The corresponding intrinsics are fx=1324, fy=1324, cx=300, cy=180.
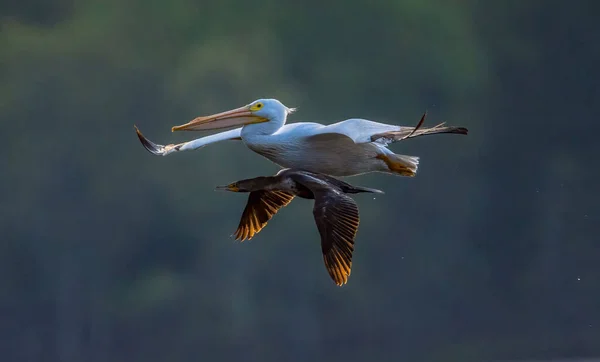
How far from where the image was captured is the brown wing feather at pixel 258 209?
19.6 ft

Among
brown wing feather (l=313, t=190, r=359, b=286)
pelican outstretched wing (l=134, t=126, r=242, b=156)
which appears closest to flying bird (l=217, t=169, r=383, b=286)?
brown wing feather (l=313, t=190, r=359, b=286)

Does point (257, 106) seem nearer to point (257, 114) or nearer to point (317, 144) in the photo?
point (257, 114)

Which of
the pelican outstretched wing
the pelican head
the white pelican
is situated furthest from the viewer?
the pelican outstretched wing

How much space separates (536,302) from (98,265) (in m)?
6.29

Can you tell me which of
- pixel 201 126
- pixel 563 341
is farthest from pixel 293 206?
pixel 201 126

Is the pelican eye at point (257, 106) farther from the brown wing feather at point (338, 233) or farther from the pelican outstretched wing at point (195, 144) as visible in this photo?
the brown wing feather at point (338, 233)

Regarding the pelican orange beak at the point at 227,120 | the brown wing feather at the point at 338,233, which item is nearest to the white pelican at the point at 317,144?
the pelican orange beak at the point at 227,120

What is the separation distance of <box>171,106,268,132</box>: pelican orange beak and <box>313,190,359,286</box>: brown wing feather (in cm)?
83

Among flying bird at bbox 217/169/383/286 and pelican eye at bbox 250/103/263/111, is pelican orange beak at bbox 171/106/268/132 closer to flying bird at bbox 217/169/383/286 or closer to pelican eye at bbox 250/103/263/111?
pelican eye at bbox 250/103/263/111

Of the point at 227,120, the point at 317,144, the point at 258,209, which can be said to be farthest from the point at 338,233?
the point at 227,120

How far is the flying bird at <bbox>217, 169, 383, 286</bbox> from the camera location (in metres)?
5.21

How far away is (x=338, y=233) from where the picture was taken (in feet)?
17.1

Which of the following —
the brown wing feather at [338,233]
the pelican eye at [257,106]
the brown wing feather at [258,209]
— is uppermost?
the pelican eye at [257,106]

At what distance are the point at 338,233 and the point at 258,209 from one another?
910mm
